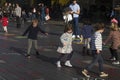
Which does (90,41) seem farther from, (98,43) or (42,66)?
(42,66)

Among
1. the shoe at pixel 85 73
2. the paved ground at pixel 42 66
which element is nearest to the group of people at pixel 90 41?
the shoe at pixel 85 73

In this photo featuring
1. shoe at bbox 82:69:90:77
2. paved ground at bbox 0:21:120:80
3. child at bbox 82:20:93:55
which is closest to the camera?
paved ground at bbox 0:21:120:80

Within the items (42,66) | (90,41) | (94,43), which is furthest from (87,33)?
(94,43)

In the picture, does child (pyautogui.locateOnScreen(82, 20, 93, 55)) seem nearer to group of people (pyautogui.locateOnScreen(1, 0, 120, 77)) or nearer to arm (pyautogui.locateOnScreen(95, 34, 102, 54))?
group of people (pyautogui.locateOnScreen(1, 0, 120, 77))

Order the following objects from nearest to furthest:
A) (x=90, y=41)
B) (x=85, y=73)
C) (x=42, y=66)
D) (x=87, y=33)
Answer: (x=85, y=73)
(x=90, y=41)
(x=42, y=66)
(x=87, y=33)

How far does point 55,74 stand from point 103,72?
129 cm

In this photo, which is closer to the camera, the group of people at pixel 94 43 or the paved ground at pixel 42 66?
the paved ground at pixel 42 66

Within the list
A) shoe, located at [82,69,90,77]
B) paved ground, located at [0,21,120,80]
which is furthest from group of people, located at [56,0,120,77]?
paved ground, located at [0,21,120,80]

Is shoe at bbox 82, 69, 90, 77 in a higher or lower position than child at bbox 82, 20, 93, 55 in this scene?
lower

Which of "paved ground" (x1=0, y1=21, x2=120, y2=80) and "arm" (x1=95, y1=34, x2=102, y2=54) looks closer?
"paved ground" (x1=0, y1=21, x2=120, y2=80)

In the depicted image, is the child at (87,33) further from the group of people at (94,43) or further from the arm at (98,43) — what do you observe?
the arm at (98,43)

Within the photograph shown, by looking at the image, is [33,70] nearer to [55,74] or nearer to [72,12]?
[55,74]

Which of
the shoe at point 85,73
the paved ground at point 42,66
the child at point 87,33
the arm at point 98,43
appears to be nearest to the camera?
the paved ground at point 42,66

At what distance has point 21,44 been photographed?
56.6 feet
